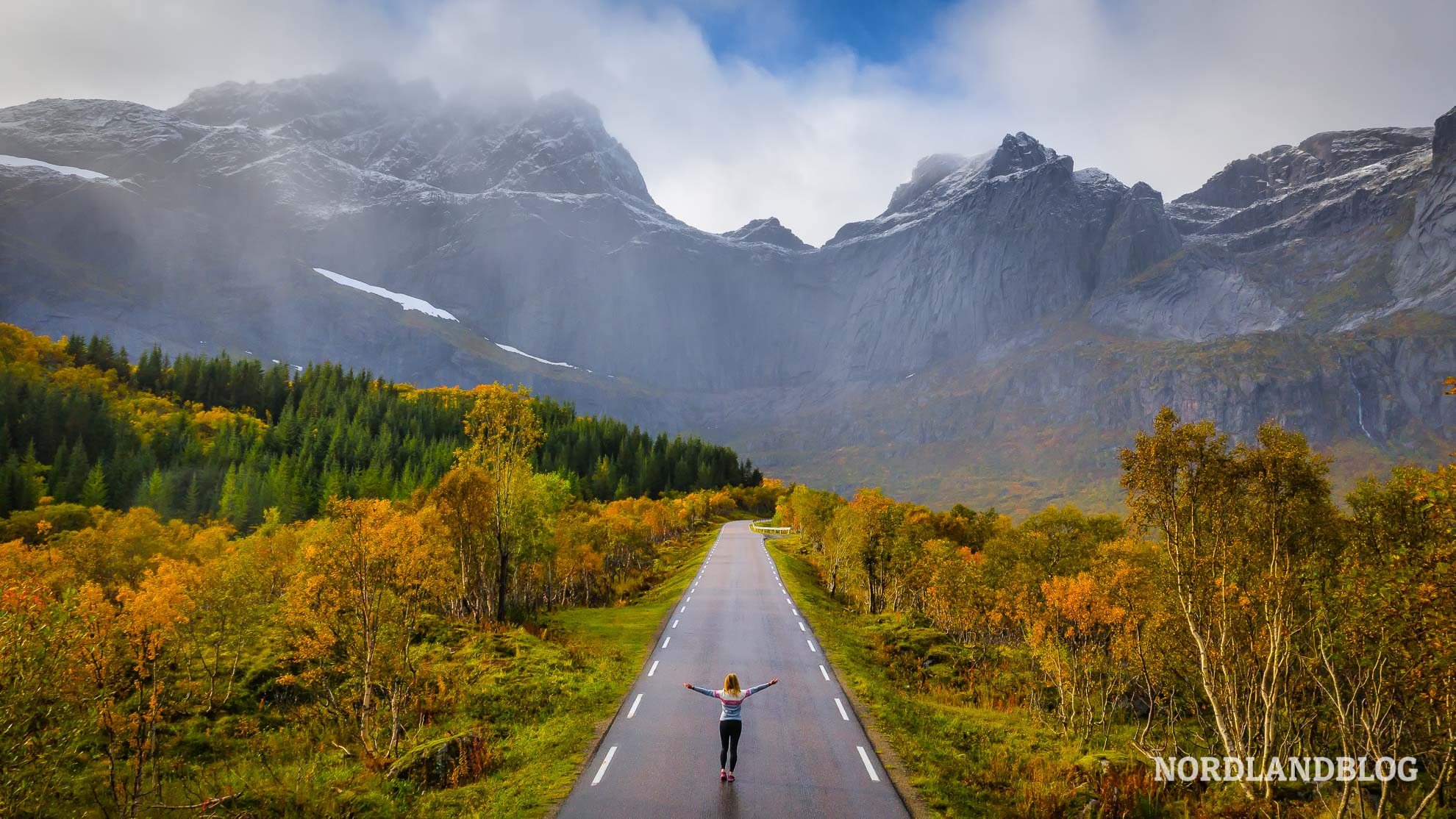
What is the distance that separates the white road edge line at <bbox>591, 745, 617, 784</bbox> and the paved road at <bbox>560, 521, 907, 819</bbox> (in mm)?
23

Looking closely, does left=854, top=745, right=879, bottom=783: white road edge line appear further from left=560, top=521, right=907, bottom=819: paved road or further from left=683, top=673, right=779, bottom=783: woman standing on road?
left=683, top=673, right=779, bottom=783: woman standing on road

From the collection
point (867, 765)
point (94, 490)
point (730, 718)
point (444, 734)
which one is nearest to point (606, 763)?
point (730, 718)

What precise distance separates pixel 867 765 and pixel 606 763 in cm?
656

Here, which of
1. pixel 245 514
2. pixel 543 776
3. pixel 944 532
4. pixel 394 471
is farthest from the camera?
pixel 394 471

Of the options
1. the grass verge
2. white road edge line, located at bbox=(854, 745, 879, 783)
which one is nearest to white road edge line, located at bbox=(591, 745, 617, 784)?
white road edge line, located at bbox=(854, 745, 879, 783)

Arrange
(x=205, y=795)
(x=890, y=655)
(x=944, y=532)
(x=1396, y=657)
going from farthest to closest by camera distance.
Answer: (x=944, y=532), (x=890, y=655), (x=205, y=795), (x=1396, y=657)

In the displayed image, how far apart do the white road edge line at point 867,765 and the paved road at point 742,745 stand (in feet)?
0.11

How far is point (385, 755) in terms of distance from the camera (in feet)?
65.2

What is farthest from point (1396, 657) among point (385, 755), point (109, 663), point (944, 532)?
point (944, 532)

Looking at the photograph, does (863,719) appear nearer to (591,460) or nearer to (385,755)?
(385,755)

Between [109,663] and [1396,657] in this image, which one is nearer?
[1396,657]

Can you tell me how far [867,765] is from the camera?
16391mm

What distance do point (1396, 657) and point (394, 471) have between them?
461ft

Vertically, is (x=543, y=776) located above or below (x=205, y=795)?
above
